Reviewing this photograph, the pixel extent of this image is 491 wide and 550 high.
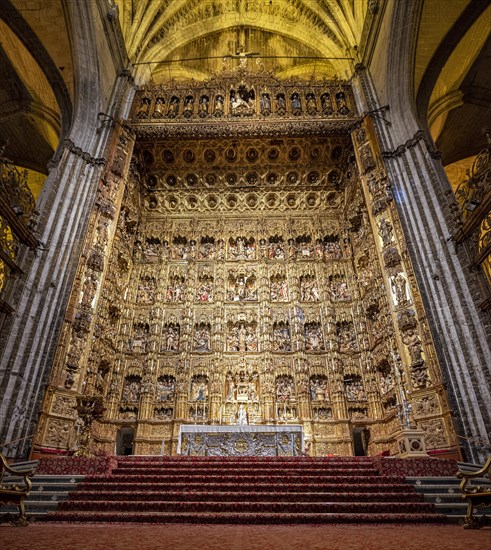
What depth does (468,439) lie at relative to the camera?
823cm

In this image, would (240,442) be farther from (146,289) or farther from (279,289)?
(146,289)

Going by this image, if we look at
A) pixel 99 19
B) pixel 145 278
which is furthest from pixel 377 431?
pixel 99 19

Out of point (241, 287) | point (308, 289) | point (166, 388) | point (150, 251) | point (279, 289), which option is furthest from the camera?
point (150, 251)

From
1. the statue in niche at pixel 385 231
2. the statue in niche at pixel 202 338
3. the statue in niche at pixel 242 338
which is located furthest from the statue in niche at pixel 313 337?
the statue in niche at pixel 385 231

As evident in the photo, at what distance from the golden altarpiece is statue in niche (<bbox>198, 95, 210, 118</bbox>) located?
10 cm

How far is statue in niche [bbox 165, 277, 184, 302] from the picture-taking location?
17047mm

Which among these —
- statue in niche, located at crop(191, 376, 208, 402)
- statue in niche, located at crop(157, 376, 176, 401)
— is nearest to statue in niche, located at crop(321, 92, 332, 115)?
statue in niche, located at crop(191, 376, 208, 402)

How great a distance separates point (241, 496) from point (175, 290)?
1217 cm

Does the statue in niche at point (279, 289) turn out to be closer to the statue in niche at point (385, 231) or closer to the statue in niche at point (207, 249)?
the statue in niche at point (207, 249)

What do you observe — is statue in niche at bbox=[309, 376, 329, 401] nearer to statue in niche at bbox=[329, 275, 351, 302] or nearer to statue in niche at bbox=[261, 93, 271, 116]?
statue in niche at bbox=[329, 275, 351, 302]

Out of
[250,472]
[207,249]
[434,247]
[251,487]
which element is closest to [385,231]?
[434,247]

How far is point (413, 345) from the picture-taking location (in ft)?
35.7

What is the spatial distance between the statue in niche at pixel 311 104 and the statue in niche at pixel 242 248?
6665mm

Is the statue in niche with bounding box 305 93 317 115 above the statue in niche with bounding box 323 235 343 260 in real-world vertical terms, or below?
above
